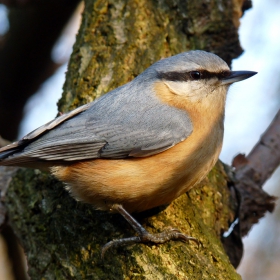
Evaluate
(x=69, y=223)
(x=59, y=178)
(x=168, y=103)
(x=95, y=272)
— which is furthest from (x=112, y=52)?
(x=95, y=272)

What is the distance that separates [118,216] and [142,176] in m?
0.51

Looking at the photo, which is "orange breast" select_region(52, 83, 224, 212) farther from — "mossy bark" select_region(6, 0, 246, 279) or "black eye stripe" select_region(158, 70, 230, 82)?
"black eye stripe" select_region(158, 70, 230, 82)

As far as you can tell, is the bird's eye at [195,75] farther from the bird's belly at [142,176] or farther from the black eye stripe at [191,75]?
Result: the bird's belly at [142,176]

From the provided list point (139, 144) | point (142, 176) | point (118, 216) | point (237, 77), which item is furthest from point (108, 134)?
point (237, 77)

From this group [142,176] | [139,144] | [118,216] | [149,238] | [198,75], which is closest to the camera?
[149,238]

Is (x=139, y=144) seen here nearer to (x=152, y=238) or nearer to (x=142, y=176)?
(x=142, y=176)

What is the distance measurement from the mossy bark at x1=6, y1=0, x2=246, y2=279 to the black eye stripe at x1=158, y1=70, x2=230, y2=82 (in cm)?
62

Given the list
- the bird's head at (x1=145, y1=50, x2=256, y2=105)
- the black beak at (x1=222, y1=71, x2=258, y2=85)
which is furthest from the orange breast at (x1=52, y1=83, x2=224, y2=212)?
the black beak at (x1=222, y1=71, x2=258, y2=85)

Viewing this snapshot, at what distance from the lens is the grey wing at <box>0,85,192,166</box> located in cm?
344

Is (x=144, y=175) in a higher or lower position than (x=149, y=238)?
higher

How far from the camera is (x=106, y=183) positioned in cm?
337

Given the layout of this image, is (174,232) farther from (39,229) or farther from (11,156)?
(11,156)

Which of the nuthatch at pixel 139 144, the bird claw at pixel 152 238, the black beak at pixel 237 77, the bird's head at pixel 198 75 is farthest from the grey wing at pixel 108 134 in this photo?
the bird claw at pixel 152 238

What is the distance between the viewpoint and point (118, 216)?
3.63 meters
